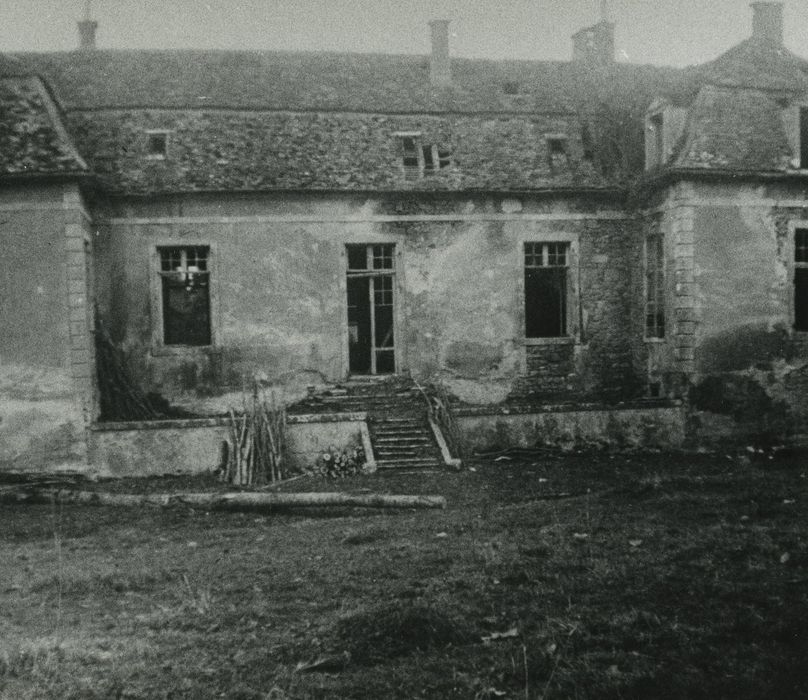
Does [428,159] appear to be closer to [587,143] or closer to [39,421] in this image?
[587,143]

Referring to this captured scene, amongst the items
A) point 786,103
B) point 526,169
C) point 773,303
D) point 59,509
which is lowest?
point 59,509

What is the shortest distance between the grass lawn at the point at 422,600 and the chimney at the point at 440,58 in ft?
36.4

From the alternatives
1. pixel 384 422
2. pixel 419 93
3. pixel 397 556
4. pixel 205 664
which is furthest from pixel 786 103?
pixel 205 664

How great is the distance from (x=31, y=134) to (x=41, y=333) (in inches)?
134

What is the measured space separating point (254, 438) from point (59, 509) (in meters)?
3.29

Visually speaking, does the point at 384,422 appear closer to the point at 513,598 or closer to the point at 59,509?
the point at 59,509

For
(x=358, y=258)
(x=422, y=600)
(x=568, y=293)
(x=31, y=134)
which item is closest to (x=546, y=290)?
(x=568, y=293)

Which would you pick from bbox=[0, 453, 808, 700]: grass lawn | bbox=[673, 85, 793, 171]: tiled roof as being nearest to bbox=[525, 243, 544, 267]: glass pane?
bbox=[673, 85, 793, 171]: tiled roof

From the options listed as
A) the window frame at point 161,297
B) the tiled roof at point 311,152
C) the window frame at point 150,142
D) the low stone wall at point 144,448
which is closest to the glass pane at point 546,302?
the tiled roof at point 311,152

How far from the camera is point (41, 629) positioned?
272 inches

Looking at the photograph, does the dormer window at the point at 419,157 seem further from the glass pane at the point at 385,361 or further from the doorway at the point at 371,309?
the glass pane at the point at 385,361

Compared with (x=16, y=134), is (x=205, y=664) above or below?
below

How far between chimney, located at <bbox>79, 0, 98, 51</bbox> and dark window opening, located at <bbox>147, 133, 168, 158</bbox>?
19.1 feet

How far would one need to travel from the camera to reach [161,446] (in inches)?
584
